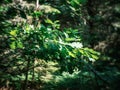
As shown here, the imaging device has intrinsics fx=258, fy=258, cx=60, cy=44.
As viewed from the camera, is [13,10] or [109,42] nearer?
[13,10]

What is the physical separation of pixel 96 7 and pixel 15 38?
12683 mm

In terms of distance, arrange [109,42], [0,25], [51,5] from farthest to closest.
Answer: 1. [109,42]
2. [51,5]
3. [0,25]

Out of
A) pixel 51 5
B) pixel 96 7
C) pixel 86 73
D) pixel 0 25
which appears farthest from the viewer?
pixel 96 7

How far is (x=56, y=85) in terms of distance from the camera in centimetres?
1096

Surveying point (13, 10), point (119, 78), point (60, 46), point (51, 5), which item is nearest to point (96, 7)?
point (119, 78)

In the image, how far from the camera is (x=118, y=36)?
19.2 metres

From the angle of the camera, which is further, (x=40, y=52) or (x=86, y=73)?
(x=86, y=73)

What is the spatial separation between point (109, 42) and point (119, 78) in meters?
5.47

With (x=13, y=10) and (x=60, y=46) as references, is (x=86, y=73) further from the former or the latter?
(x=60, y=46)

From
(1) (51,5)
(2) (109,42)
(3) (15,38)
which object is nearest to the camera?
(3) (15,38)

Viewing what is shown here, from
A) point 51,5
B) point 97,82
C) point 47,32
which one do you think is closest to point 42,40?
point 47,32

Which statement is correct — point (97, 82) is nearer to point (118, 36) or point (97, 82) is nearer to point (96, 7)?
point (96, 7)

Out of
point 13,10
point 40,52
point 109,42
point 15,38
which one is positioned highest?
point 13,10

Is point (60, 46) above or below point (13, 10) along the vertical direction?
below
